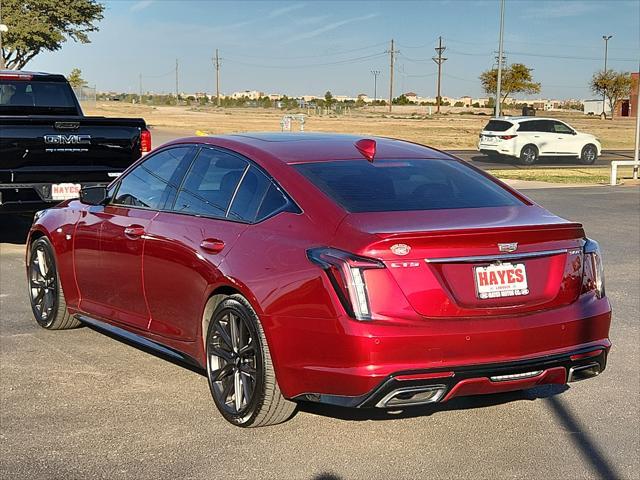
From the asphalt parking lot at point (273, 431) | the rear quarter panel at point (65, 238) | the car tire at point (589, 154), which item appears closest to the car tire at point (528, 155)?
the car tire at point (589, 154)

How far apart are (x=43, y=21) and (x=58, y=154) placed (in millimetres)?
39878

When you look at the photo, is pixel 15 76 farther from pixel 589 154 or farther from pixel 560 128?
pixel 589 154

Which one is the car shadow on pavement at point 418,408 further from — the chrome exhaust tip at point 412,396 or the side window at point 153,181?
the side window at point 153,181

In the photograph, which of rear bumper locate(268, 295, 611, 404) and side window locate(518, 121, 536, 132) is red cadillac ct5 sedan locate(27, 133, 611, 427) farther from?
side window locate(518, 121, 536, 132)

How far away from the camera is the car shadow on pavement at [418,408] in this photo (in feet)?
17.5

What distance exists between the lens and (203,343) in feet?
17.9

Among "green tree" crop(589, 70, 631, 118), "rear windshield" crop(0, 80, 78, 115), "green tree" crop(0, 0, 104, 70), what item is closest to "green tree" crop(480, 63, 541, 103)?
"green tree" crop(589, 70, 631, 118)

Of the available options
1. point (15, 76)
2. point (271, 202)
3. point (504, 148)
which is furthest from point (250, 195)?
point (504, 148)

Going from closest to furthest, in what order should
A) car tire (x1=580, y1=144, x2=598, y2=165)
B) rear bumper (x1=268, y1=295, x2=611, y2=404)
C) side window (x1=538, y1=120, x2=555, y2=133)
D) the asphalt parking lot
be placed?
1. rear bumper (x1=268, y1=295, x2=611, y2=404)
2. the asphalt parking lot
3. side window (x1=538, y1=120, x2=555, y2=133)
4. car tire (x1=580, y1=144, x2=598, y2=165)

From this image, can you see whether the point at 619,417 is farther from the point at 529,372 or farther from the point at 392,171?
the point at 392,171

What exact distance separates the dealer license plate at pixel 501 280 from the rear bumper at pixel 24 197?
647 centimetres

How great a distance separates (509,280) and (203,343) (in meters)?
1.87

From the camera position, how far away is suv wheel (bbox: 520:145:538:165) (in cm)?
3397

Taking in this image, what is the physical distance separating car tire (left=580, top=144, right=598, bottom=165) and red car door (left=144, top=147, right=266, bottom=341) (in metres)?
31.5
